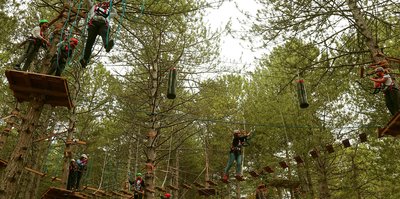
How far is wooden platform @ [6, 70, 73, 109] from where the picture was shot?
4.98 meters

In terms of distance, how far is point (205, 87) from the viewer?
1062cm

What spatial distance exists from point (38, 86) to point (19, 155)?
1.14m

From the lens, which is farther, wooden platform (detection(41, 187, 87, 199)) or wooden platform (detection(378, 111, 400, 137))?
wooden platform (detection(41, 187, 87, 199))

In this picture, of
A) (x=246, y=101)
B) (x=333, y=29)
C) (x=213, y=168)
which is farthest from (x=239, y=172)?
(x=213, y=168)

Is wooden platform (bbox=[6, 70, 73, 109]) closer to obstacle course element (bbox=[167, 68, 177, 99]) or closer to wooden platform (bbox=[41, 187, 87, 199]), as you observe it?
obstacle course element (bbox=[167, 68, 177, 99])

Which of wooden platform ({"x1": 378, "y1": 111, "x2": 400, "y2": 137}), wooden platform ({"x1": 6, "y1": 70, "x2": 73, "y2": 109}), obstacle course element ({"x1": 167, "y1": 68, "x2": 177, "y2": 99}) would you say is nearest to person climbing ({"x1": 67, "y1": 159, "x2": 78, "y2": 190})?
wooden platform ({"x1": 6, "y1": 70, "x2": 73, "y2": 109})

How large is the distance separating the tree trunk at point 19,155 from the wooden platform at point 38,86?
0.61ft

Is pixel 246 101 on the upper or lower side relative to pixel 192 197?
upper

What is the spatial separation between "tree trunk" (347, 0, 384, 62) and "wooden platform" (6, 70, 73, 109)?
6.35 meters

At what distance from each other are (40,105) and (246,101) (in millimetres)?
12094

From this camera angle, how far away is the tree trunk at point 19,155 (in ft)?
16.9

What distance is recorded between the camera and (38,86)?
534 cm

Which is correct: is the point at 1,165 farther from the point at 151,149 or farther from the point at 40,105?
the point at 40,105

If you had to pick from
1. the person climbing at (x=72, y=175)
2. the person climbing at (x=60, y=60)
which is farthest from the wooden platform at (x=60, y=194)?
the person climbing at (x=60, y=60)
